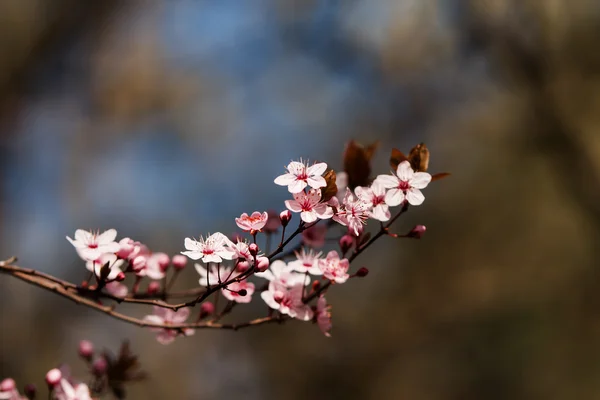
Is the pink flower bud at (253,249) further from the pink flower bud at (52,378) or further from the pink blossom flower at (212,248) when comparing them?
the pink flower bud at (52,378)

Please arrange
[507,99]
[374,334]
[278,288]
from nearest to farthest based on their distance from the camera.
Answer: [278,288]
[507,99]
[374,334]

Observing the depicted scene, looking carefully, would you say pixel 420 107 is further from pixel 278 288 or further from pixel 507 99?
pixel 278 288

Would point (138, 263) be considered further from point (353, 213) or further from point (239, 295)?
point (353, 213)

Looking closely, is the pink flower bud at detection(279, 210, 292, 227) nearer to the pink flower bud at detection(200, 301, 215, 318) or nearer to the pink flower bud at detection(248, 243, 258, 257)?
the pink flower bud at detection(248, 243, 258, 257)

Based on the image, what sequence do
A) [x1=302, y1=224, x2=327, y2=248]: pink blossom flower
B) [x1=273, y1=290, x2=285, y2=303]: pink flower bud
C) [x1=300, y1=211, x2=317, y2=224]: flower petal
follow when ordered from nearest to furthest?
1. [x1=300, y1=211, x2=317, y2=224]: flower petal
2. [x1=273, y1=290, x2=285, y2=303]: pink flower bud
3. [x1=302, y1=224, x2=327, y2=248]: pink blossom flower

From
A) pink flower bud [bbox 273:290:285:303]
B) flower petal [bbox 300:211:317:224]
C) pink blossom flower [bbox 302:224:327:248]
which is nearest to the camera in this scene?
flower petal [bbox 300:211:317:224]

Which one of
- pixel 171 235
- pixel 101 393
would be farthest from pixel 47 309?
pixel 101 393

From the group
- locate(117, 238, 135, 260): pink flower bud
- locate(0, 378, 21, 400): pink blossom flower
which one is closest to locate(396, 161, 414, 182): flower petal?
locate(117, 238, 135, 260): pink flower bud

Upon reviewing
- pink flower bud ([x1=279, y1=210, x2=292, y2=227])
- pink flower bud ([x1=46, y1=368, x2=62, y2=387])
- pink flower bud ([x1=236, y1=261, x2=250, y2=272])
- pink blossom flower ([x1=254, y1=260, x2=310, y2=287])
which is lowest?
pink flower bud ([x1=46, y1=368, x2=62, y2=387])
